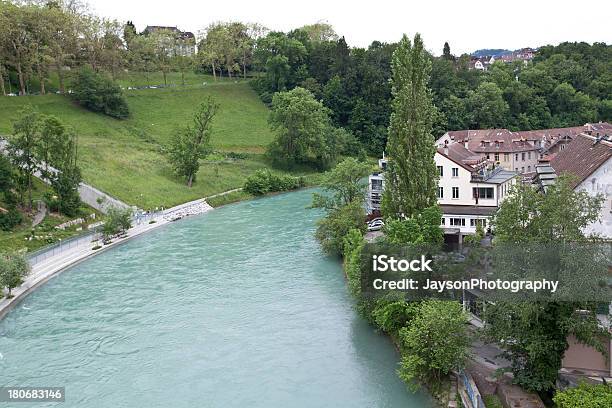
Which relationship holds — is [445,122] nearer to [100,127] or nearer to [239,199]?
[239,199]

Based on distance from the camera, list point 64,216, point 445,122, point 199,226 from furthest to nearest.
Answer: point 445,122, point 199,226, point 64,216

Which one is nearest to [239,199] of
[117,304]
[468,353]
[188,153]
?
[188,153]

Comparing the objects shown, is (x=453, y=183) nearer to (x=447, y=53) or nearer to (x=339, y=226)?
(x=339, y=226)

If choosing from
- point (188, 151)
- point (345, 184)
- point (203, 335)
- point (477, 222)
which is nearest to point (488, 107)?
point (188, 151)

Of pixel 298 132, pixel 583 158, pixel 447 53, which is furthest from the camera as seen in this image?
pixel 447 53

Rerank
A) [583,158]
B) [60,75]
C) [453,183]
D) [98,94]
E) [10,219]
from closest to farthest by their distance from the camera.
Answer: [583,158]
[453,183]
[10,219]
[98,94]
[60,75]

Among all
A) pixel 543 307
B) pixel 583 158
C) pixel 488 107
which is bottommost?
pixel 543 307

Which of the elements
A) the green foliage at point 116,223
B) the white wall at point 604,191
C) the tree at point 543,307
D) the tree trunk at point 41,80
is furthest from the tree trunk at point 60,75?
the tree at point 543,307

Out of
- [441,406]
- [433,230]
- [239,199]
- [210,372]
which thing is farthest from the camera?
[239,199]
